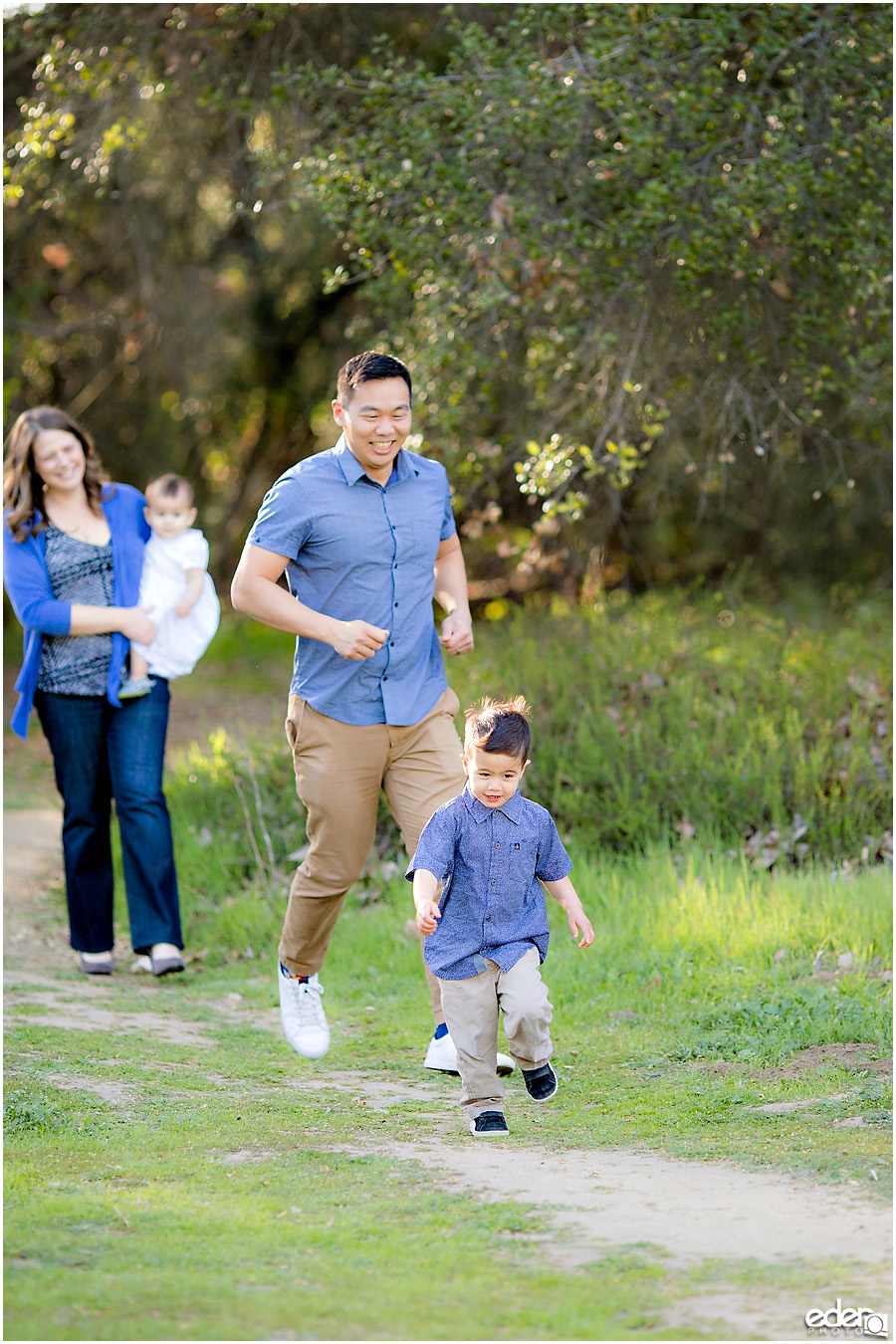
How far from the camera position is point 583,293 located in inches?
289

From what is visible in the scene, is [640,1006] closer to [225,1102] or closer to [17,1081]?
[225,1102]

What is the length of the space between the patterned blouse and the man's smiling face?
187 cm

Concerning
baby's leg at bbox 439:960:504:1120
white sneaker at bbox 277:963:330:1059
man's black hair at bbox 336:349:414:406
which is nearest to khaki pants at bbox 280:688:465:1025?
white sneaker at bbox 277:963:330:1059

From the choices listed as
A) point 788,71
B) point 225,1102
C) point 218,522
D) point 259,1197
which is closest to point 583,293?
point 788,71

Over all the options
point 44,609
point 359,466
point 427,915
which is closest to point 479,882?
point 427,915

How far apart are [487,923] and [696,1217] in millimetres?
970

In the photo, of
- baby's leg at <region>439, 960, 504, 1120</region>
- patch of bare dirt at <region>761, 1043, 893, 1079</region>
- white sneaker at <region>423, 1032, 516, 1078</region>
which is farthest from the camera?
white sneaker at <region>423, 1032, 516, 1078</region>

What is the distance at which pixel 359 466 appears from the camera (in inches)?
168

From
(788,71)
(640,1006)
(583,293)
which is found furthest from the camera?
(583,293)

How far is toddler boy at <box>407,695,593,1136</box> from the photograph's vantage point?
379 centimetres

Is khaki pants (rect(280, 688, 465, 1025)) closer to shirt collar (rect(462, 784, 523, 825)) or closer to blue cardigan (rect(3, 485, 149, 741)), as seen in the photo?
shirt collar (rect(462, 784, 523, 825))

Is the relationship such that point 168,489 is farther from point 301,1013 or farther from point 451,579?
point 301,1013

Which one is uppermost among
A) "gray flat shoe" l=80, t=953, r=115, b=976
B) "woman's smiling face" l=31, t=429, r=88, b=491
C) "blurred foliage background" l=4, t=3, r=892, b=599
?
"blurred foliage background" l=4, t=3, r=892, b=599

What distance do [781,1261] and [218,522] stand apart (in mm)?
13556
